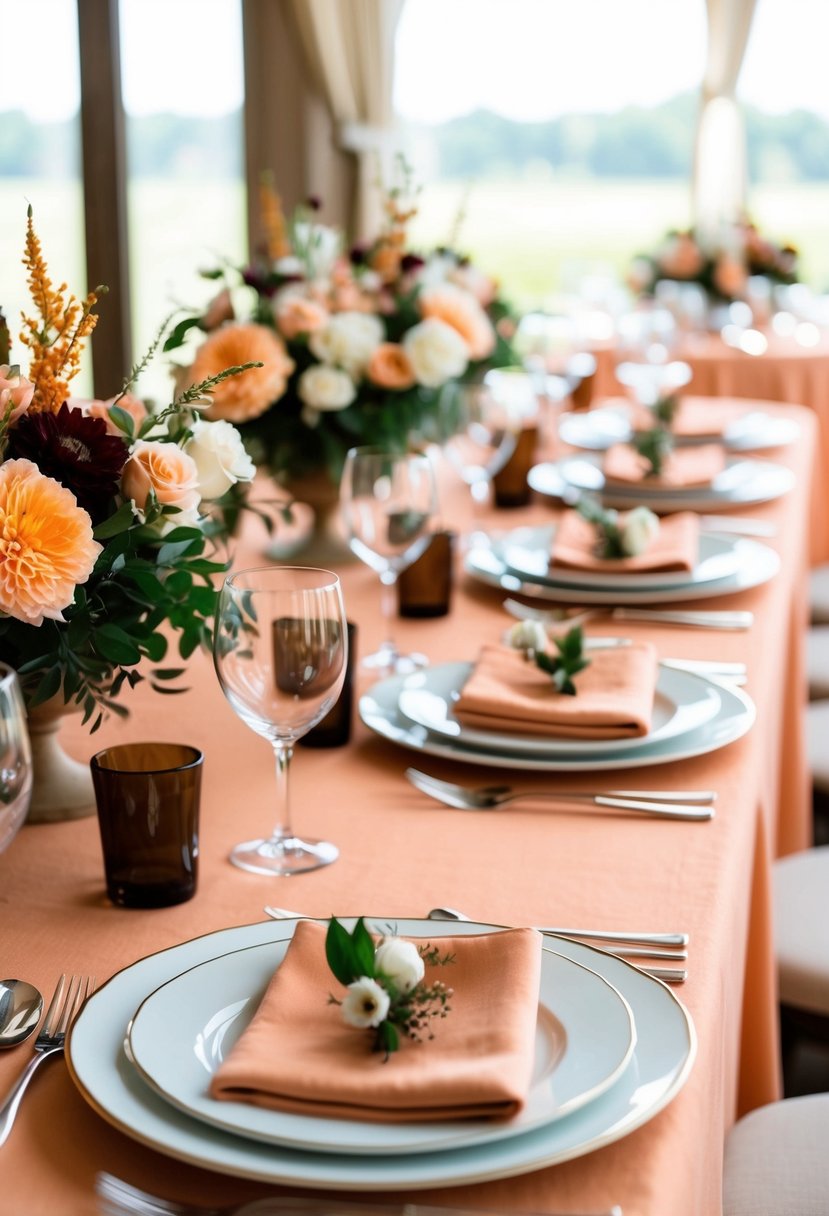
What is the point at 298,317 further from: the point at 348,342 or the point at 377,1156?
the point at 377,1156

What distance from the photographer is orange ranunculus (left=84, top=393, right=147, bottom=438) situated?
1.10m

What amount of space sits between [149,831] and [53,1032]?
0.64 feet

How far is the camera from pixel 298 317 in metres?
1.98

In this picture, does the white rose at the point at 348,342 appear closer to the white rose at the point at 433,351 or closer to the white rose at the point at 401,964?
the white rose at the point at 433,351

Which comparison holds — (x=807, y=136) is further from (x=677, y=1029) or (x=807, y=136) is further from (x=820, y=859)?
(x=677, y=1029)

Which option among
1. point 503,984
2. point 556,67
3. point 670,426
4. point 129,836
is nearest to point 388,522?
point 129,836

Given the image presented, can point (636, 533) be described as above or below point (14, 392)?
below

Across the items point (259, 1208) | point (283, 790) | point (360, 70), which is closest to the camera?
point (259, 1208)

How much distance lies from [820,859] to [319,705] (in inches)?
42.9

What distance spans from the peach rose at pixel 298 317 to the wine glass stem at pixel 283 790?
1021 millimetres

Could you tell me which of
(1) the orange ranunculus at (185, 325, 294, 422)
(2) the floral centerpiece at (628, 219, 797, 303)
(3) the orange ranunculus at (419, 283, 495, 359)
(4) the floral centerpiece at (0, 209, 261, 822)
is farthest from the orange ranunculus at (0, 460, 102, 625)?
(2) the floral centerpiece at (628, 219, 797, 303)

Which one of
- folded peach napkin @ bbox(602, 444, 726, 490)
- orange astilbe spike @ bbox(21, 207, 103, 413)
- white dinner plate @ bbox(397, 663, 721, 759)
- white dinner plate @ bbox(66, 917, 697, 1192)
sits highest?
orange astilbe spike @ bbox(21, 207, 103, 413)

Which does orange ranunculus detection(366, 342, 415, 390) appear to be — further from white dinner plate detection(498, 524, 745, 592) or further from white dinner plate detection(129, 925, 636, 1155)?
white dinner plate detection(129, 925, 636, 1155)

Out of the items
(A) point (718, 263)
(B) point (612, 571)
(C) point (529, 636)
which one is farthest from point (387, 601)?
(A) point (718, 263)
